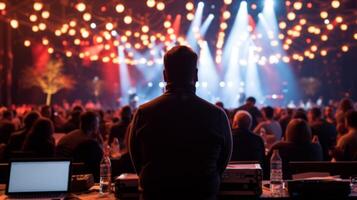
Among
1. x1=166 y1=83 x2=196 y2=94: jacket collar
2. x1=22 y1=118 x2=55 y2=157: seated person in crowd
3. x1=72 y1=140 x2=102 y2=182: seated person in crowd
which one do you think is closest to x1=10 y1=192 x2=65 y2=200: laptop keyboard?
x1=166 y1=83 x2=196 y2=94: jacket collar

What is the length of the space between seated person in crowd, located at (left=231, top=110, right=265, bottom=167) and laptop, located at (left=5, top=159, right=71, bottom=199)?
2.90 m

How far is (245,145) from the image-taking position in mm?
7148

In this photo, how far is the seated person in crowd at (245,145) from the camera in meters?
7.10

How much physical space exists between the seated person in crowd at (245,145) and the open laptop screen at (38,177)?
9.51 feet

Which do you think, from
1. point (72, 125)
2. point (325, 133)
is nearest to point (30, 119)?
point (72, 125)

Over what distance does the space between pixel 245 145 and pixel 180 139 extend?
3752 millimetres

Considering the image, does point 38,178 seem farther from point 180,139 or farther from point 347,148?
point 347,148

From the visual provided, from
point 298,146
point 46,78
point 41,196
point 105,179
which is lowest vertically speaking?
point 41,196

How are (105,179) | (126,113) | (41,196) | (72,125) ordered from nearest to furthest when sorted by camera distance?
1. (41,196)
2. (105,179)
3. (126,113)
4. (72,125)

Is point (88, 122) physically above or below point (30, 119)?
below

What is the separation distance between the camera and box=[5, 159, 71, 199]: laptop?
4.62 m

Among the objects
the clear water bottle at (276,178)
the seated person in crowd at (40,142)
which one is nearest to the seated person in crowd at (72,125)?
the seated person in crowd at (40,142)

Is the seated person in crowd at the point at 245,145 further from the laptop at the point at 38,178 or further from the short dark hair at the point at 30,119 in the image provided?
the short dark hair at the point at 30,119

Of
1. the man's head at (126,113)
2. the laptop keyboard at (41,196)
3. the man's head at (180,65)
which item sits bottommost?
the laptop keyboard at (41,196)
